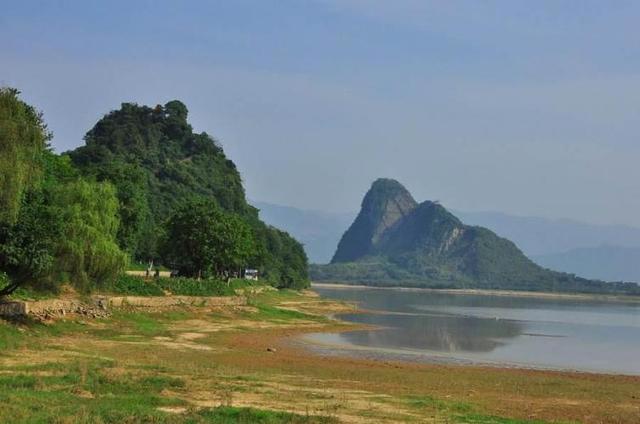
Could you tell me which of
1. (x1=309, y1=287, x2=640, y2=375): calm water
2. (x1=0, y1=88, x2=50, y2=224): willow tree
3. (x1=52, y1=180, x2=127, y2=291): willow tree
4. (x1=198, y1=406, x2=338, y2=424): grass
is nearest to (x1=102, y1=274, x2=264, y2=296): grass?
(x1=52, y1=180, x2=127, y2=291): willow tree

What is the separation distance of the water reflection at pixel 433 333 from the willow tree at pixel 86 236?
20.5m

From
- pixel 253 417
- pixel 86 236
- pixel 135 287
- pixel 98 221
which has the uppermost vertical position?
pixel 98 221

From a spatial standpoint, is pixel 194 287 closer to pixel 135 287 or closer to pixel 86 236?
pixel 135 287

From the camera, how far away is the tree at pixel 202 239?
84.1 m

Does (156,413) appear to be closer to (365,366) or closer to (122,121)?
(365,366)

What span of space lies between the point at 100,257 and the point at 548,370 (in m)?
27.1

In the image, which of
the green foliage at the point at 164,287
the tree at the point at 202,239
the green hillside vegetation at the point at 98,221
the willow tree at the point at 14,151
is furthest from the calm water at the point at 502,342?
the willow tree at the point at 14,151

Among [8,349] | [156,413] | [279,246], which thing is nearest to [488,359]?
[8,349]

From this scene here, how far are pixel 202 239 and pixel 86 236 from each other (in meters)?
39.4

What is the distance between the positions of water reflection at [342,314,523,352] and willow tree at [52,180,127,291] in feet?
67.3

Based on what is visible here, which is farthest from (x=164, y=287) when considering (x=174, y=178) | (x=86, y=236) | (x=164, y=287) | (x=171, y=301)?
(x=174, y=178)

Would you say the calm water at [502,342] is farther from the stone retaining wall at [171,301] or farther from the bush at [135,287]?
the bush at [135,287]

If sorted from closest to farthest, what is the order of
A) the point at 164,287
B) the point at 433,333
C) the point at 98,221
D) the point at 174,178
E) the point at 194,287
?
1. the point at 98,221
2. the point at 164,287
3. the point at 194,287
4. the point at 433,333
5. the point at 174,178

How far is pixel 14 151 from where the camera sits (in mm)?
33188
